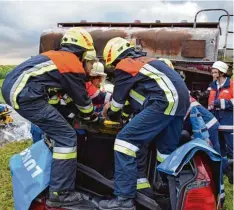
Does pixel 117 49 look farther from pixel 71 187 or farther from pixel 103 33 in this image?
pixel 103 33

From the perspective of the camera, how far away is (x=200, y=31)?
6676mm

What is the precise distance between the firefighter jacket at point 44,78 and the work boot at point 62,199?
798mm

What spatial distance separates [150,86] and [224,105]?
8.26 feet

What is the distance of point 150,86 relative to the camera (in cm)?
304

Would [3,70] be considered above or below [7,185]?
below

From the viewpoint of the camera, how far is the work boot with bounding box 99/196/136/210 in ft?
9.56

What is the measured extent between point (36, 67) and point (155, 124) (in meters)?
1.10

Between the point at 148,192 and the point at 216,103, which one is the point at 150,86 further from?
the point at 216,103

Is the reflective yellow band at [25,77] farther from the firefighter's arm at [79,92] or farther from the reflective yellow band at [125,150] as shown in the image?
the reflective yellow band at [125,150]

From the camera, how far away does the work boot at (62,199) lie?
9.84 ft

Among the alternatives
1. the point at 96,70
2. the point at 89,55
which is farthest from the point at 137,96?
the point at 96,70

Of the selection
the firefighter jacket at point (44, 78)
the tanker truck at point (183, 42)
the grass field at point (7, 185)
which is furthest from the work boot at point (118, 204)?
the tanker truck at point (183, 42)

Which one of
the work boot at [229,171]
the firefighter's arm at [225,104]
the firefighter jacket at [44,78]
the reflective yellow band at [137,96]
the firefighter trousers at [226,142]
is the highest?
the firefighter jacket at [44,78]

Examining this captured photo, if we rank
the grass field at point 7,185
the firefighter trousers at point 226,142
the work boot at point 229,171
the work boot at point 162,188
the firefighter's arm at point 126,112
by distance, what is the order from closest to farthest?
1. the work boot at point 162,188
2. the firefighter's arm at point 126,112
3. the grass field at point 7,185
4. the work boot at point 229,171
5. the firefighter trousers at point 226,142
